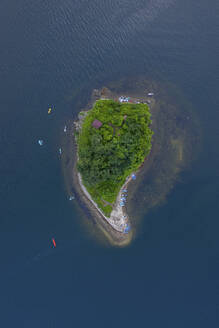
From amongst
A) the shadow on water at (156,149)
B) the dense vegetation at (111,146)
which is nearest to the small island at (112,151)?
the dense vegetation at (111,146)

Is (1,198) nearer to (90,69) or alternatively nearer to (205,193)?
(90,69)

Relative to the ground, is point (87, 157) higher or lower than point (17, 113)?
lower

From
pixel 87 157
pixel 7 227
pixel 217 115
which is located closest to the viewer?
pixel 87 157

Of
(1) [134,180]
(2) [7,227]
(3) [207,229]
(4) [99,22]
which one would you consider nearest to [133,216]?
(1) [134,180]

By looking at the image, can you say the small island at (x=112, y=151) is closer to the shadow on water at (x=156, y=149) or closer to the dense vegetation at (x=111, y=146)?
the dense vegetation at (x=111, y=146)

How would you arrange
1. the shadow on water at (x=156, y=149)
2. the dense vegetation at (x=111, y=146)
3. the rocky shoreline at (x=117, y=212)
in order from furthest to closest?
1. the shadow on water at (x=156, y=149)
2. the rocky shoreline at (x=117, y=212)
3. the dense vegetation at (x=111, y=146)

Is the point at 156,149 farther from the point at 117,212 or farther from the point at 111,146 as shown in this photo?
the point at 117,212

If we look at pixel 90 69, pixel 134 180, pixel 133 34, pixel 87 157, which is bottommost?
pixel 134 180
